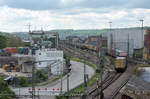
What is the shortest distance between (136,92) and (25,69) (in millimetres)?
13644

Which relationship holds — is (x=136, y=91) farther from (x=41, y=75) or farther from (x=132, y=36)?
(x=132, y=36)

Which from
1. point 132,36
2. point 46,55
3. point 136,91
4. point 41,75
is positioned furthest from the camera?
point 132,36

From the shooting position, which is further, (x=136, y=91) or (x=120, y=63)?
(x=120, y=63)

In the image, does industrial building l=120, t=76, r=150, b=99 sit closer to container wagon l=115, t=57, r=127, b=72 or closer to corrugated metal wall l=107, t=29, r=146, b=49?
container wagon l=115, t=57, r=127, b=72

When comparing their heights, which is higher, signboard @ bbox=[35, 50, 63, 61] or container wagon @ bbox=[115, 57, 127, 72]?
signboard @ bbox=[35, 50, 63, 61]

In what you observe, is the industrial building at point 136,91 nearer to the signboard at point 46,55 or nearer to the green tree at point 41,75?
the green tree at point 41,75

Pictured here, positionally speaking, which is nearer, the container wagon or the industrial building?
the industrial building

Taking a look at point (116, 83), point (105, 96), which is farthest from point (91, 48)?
point (105, 96)

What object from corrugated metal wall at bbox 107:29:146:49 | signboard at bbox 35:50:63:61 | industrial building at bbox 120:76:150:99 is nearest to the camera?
industrial building at bbox 120:76:150:99

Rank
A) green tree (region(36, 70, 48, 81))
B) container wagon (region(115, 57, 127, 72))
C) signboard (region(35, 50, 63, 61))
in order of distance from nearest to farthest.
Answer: green tree (region(36, 70, 48, 81)), signboard (region(35, 50, 63, 61)), container wagon (region(115, 57, 127, 72))

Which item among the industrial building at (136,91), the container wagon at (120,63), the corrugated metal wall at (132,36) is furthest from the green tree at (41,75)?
the corrugated metal wall at (132,36)

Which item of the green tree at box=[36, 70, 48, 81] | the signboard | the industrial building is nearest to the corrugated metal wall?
the signboard

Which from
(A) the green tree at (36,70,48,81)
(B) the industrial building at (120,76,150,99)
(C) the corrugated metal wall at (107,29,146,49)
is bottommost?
(A) the green tree at (36,70,48,81)

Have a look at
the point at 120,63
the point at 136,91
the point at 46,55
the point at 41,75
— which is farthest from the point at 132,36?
the point at 136,91
